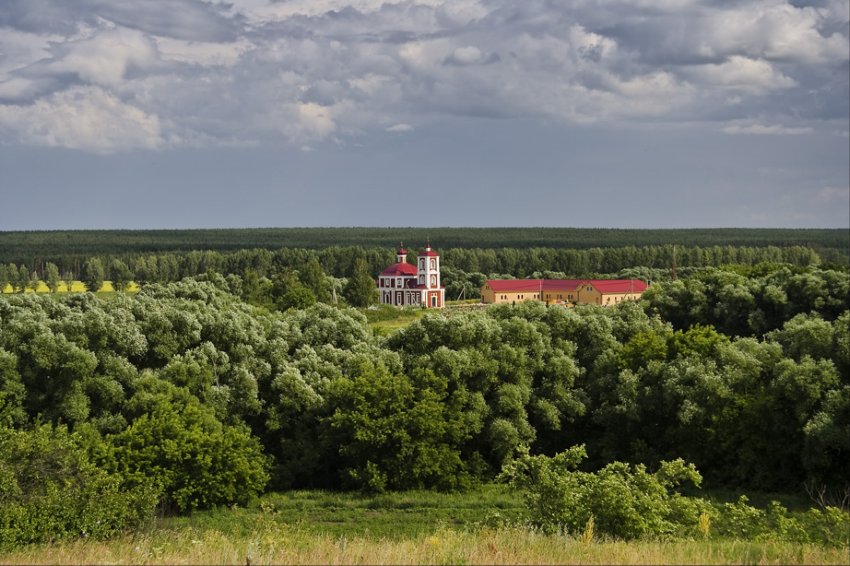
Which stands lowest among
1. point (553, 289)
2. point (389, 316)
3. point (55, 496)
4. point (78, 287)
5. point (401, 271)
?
point (78, 287)

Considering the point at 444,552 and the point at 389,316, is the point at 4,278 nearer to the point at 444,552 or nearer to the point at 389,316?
the point at 389,316

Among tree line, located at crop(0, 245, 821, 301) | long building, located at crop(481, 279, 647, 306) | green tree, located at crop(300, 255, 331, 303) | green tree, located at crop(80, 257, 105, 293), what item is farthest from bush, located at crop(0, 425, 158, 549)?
tree line, located at crop(0, 245, 821, 301)

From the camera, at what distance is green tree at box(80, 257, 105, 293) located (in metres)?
164

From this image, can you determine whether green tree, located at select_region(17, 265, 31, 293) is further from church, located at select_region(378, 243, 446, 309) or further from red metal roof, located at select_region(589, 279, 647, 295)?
red metal roof, located at select_region(589, 279, 647, 295)

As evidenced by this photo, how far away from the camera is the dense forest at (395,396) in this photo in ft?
113

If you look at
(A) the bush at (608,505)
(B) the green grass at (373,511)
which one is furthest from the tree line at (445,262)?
(A) the bush at (608,505)

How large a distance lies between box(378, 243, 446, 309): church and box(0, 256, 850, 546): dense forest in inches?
3487

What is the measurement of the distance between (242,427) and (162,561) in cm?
2268

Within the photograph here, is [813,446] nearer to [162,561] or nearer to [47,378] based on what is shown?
[162,561]

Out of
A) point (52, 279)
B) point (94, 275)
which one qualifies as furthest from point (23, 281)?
point (94, 275)

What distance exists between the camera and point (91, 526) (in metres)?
24.0

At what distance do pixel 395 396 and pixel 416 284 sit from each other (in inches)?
3980

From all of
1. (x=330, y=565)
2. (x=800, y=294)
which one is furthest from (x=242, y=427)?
(x=800, y=294)

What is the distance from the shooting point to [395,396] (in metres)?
38.1
